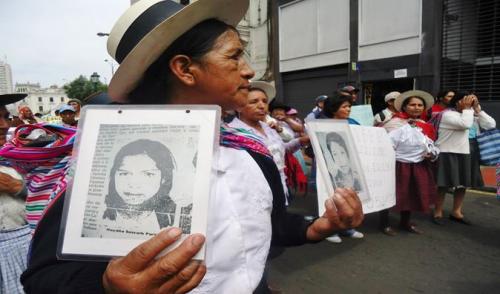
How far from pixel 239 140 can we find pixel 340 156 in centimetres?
34

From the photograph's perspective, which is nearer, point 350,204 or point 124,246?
point 124,246

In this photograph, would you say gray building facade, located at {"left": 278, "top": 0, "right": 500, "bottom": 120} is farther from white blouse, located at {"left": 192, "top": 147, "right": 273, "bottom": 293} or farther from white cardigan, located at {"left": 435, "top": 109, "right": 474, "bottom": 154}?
white blouse, located at {"left": 192, "top": 147, "right": 273, "bottom": 293}

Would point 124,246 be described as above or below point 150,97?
below

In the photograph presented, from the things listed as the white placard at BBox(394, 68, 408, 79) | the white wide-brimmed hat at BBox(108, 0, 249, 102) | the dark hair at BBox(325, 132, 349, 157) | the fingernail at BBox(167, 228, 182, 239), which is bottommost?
the fingernail at BBox(167, 228, 182, 239)

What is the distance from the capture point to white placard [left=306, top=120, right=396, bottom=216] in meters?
1.18

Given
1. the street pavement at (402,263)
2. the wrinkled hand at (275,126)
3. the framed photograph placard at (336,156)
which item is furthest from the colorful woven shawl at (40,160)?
the wrinkled hand at (275,126)

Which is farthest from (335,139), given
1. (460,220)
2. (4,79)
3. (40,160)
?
(4,79)

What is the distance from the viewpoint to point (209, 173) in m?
0.71

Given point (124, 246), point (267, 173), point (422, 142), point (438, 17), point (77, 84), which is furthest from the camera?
point (77, 84)

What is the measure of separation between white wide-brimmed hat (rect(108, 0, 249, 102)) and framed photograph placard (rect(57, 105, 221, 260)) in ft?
1.04

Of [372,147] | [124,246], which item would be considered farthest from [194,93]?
[372,147]

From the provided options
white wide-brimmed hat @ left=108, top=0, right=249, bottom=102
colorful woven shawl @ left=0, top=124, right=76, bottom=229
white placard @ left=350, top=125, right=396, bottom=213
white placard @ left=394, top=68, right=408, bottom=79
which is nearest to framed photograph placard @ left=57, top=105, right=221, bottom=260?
white wide-brimmed hat @ left=108, top=0, right=249, bottom=102

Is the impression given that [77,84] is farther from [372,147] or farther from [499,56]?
[372,147]

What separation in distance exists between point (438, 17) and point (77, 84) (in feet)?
161
